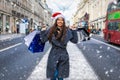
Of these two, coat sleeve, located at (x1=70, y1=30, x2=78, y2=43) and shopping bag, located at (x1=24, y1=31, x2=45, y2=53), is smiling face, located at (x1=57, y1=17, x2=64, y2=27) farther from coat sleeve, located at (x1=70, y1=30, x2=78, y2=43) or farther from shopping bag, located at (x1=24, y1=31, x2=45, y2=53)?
shopping bag, located at (x1=24, y1=31, x2=45, y2=53)

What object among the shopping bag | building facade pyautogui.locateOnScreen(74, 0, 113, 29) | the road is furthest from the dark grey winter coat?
building facade pyautogui.locateOnScreen(74, 0, 113, 29)

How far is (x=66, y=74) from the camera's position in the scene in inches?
211

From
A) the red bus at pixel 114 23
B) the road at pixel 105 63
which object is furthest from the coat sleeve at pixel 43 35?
the red bus at pixel 114 23

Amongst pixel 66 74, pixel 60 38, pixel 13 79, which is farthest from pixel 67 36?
pixel 13 79

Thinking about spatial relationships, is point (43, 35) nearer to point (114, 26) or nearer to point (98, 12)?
point (114, 26)

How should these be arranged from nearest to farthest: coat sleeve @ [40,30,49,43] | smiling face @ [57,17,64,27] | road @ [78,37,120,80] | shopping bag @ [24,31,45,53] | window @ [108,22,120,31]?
1. smiling face @ [57,17,64,27]
2. coat sleeve @ [40,30,49,43]
3. shopping bag @ [24,31,45,53]
4. road @ [78,37,120,80]
5. window @ [108,22,120,31]

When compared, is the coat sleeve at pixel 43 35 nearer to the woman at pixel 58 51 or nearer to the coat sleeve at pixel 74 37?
the woman at pixel 58 51

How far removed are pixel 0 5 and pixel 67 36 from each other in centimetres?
4970

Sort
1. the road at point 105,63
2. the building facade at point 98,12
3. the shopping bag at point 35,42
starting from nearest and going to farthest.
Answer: the shopping bag at point 35,42 → the road at point 105,63 → the building facade at point 98,12

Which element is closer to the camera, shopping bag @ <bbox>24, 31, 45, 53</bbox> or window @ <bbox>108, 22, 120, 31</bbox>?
shopping bag @ <bbox>24, 31, 45, 53</bbox>

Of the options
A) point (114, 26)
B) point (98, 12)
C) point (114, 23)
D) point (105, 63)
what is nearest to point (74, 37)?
point (105, 63)

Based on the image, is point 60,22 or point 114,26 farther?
point 114,26

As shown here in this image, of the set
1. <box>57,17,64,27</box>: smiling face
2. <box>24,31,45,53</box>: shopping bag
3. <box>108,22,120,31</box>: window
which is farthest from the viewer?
<box>108,22,120,31</box>: window

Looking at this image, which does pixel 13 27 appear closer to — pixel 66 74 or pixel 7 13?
pixel 7 13
